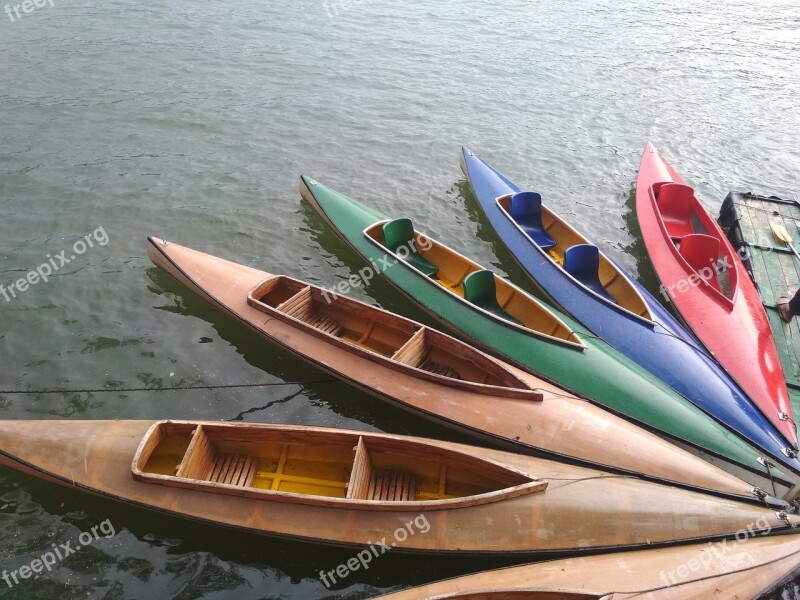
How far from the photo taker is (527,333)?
9547 mm

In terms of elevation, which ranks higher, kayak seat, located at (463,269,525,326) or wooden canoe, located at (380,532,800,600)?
kayak seat, located at (463,269,525,326)

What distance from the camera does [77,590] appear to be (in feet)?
22.7

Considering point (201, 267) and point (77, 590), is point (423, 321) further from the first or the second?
point (77, 590)

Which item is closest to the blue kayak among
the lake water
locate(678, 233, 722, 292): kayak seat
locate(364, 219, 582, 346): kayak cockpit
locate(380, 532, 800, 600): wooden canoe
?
→ locate(364, 219, 582, 346): kayak cockpit

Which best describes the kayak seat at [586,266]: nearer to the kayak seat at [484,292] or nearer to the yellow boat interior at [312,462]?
the kayak seat at [484,292]

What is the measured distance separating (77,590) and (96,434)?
1964mm

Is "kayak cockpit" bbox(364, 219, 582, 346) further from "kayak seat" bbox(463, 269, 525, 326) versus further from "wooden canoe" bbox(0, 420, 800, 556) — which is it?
"wooden canoe" bbox(0, 420, 800, 556)

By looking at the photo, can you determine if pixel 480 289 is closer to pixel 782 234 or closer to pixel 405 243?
pixel 405 243

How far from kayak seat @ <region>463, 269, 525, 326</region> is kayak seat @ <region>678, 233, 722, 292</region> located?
452cm

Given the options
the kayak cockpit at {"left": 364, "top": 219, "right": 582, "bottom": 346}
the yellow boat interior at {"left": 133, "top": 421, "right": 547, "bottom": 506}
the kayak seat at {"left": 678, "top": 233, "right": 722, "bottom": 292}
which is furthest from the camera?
the kayak seat at {"left": 678, "top": 233, "right": 722, "bottom": 292}

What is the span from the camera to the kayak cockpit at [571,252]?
36.2 ft

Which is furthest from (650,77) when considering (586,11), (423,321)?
(423,321)

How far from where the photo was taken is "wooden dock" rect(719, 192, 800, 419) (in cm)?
1022

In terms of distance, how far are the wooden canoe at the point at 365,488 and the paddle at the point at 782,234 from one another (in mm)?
8334
